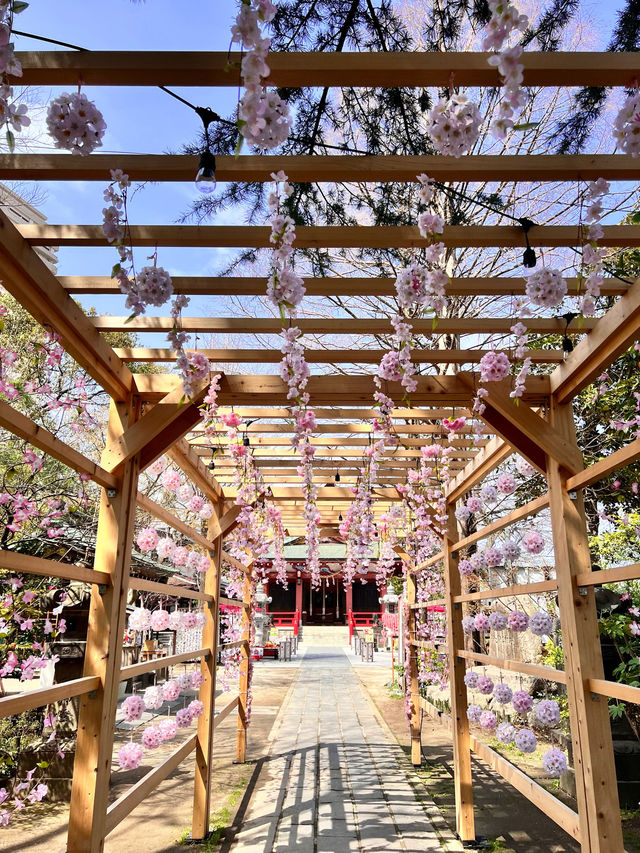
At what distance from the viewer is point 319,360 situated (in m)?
3.15

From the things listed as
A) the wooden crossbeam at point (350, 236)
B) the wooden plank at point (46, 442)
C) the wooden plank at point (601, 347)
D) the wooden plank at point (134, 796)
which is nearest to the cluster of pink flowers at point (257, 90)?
the wooden crossbeam at point (350, 236)

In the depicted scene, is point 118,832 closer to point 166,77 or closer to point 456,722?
point 456,722

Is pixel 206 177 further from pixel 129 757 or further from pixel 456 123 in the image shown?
pixel 129 757

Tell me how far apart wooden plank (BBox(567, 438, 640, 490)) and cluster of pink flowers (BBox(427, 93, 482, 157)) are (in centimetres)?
126

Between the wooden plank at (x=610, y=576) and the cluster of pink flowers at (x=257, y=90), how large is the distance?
6.15 feet

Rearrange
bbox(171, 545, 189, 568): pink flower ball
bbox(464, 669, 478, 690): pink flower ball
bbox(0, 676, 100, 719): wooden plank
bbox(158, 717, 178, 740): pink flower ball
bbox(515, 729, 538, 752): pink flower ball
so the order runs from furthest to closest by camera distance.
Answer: bbox(171, 545, 189, 568): pink flower ball → bbox(464, 669, 478, 690): pink flower ball → bbox(158, 717, 178, 740): pink flower ball → bbox(515, 729, 538, 752): pink flower ball → bbox(0, 676, 100, 719): wooden plank

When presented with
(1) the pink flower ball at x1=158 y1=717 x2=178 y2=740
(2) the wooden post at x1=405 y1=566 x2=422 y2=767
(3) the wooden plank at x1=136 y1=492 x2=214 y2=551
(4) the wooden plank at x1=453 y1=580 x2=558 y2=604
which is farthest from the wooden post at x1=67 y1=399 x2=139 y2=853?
(2) the wooden post at x1=405 y1=566 x2=422 y2=767

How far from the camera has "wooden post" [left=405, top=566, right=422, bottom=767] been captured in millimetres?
5723

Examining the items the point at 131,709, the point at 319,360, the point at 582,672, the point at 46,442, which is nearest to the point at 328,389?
the point at 319,360

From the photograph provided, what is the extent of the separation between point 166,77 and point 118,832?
4584 mm

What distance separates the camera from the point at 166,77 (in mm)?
1671

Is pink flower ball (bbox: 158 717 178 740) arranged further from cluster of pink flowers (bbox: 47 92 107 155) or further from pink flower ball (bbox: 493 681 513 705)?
cluster of pink flowers (bbox: 47 92 107 155)

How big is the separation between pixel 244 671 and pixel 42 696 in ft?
15.4

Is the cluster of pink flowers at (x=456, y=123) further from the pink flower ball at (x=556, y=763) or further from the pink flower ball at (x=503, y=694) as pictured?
the pink flower ball at (x=503, y=694)
